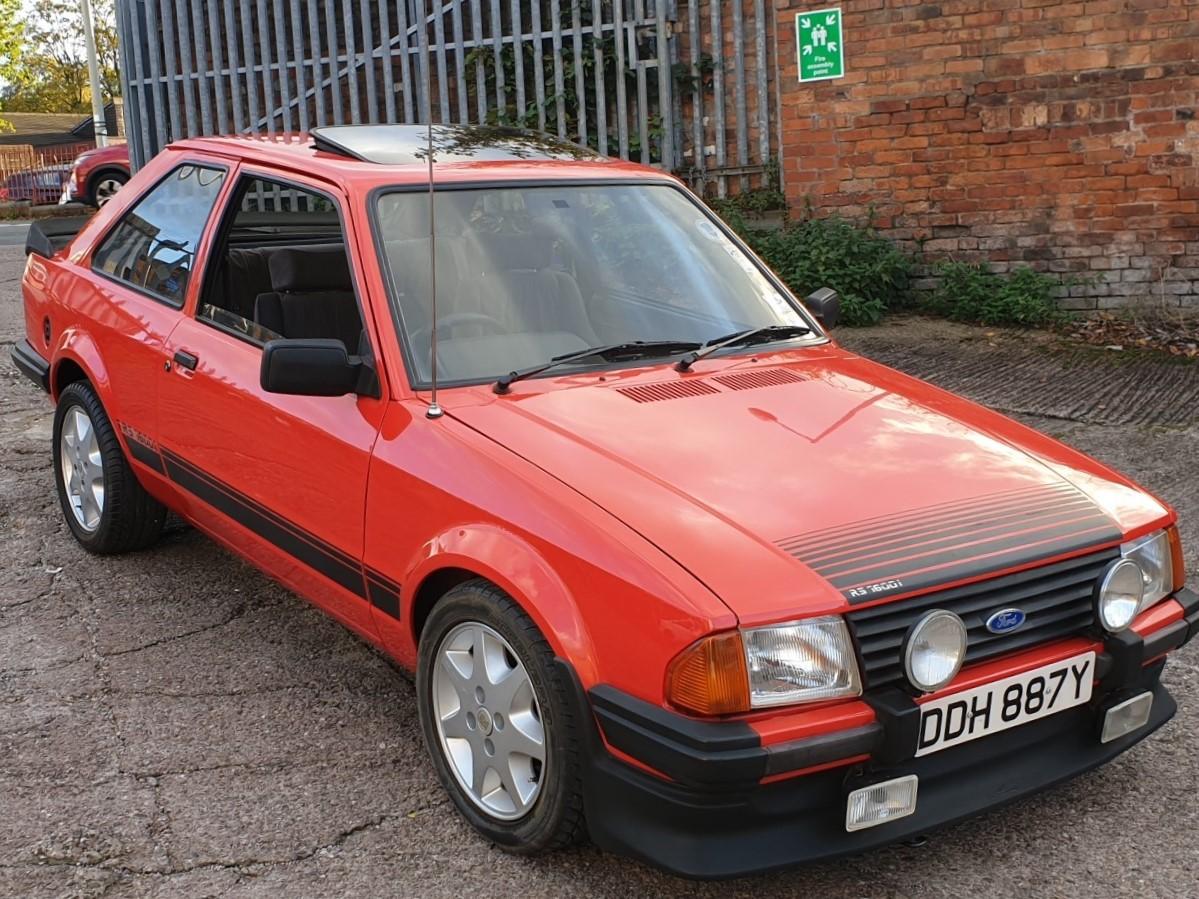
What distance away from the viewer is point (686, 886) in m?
2.91

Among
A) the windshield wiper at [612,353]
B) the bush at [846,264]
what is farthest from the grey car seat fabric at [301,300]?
the bush at [846,264]

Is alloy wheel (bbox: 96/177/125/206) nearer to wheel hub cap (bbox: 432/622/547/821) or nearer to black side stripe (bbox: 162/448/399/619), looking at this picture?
black side stripe (bbox: 162/448/399/619)

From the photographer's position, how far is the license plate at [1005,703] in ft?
8.67

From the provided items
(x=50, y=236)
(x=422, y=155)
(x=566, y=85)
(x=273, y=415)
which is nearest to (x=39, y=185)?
(x=566, y=85)

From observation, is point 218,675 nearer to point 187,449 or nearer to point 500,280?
point 187,449

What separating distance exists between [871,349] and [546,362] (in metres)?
5.06

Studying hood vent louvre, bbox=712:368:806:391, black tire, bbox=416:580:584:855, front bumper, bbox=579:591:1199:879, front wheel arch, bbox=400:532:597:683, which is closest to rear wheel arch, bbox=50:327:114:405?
front wheel arch, bbox=400:532:597:683

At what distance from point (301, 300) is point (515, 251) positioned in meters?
0.78

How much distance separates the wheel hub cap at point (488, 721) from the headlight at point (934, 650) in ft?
2.70

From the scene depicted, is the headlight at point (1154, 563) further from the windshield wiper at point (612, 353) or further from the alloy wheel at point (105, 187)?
the alloy wheel at point (105, 187)

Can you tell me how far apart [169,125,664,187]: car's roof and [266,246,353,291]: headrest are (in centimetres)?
27

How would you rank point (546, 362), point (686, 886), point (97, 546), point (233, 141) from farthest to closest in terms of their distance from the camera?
point (97, 546)
point (233, 141)
point (546, 362)
point (686, 886)

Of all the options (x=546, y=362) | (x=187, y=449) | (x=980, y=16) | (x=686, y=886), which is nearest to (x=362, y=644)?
(x=187, y=449)

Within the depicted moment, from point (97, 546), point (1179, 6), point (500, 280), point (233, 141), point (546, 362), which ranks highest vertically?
point (1179, 6)
